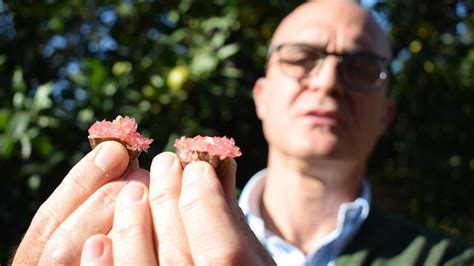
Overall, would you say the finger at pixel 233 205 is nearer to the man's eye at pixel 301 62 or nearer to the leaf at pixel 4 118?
the man's eye at pixel 301 62

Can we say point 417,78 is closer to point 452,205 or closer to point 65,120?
point 452,205

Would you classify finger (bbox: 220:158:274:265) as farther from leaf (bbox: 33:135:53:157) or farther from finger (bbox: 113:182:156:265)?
leaf (bbox: 33:135:53:157)

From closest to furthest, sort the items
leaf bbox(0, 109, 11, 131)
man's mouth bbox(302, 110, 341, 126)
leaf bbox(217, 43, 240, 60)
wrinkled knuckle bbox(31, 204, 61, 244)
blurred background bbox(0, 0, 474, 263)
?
wrinkled knuckle bbox(31, 204, 61, 244)
man's mouth bbox(302, 110, 341, 126)
leaf bbox(0, 109, 11, 131)
blurred background bbox(0, 0, 474, 263)
leaf bbox(217, 43, 240, 60)

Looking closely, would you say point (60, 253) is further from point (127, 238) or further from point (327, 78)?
point (327, 78)

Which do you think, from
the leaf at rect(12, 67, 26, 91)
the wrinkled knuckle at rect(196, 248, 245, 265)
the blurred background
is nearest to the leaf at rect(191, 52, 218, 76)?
the blurred background

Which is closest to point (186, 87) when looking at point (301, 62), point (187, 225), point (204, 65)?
point (204, 65)

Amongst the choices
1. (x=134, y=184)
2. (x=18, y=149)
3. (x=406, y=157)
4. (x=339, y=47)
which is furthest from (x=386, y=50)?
(x=134, y=184)
